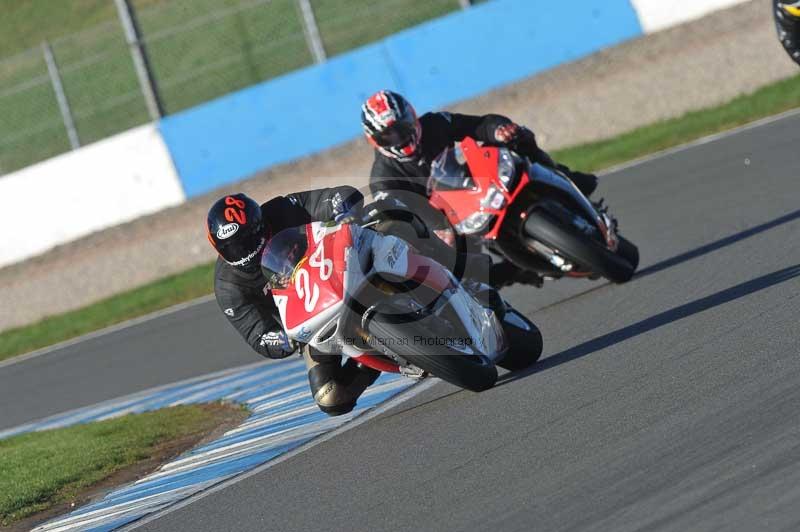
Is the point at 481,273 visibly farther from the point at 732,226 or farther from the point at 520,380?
the point at 732,226

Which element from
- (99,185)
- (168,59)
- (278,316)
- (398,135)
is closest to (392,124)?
(398,135)

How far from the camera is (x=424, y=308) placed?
6457 millimetres

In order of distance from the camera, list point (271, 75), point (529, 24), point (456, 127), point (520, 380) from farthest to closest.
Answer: point (271, 75) → point (529, 24) → point (456, 127) → point (520, 380)

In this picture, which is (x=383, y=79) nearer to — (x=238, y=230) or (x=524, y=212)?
(x=524, y=212)

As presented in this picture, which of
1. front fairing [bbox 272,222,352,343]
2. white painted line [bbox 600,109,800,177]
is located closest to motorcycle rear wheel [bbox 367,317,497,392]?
front fairing [bbox 272,222,352,343]

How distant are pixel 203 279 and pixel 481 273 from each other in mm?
9059

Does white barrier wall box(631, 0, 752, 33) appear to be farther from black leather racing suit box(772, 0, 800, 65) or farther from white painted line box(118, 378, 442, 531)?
white painted line box(118, 378, 442, 531)

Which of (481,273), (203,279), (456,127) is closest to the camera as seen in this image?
(481,273)

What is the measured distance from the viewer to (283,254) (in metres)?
6.58

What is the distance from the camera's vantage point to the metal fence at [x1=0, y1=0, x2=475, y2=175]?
19.4m

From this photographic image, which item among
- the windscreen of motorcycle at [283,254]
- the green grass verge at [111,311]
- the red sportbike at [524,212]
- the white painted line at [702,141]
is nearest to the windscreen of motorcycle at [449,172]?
the red sportbike at [524,212]

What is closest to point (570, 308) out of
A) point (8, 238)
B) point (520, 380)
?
point (520, 380)

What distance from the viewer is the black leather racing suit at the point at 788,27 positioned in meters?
7.44

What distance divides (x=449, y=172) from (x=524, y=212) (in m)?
0.55
